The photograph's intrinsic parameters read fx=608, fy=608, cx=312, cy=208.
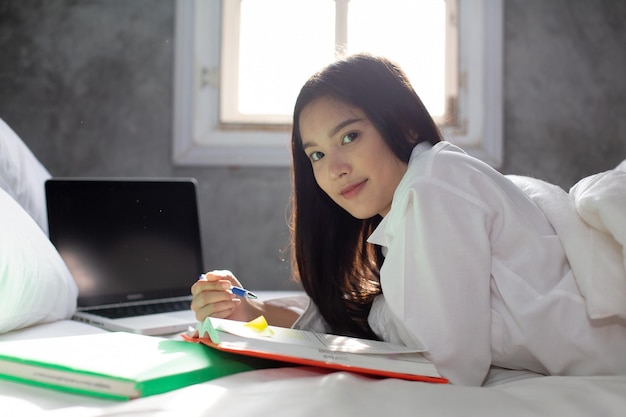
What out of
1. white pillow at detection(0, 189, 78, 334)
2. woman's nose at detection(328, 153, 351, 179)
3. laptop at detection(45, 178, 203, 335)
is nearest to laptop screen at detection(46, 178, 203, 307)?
laptop at detection(45, 178, 203, 335)

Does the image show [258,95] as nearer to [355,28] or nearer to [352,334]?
[355,28]

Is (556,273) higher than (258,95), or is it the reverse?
(258,95)

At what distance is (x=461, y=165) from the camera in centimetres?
85

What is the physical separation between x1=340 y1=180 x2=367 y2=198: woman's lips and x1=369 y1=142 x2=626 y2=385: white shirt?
24 cm

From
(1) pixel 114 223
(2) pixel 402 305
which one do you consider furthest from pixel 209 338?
(1) pixel 114 223

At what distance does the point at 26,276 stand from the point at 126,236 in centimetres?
55

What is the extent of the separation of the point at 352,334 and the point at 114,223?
0.71 meters

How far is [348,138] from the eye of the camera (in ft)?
3.61

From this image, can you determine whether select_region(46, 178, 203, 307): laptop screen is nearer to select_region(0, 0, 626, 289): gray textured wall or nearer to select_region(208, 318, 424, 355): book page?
select_region(0, 0, 626, 289): gray textured wall

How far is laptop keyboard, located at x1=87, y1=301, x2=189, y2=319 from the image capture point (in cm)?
131

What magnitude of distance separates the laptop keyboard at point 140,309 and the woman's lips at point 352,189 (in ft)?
1.81

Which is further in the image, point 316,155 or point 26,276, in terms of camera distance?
point 316,155

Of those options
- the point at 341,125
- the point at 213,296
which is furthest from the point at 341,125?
the point at 213,296

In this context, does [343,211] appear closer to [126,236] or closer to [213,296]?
[213,296]
